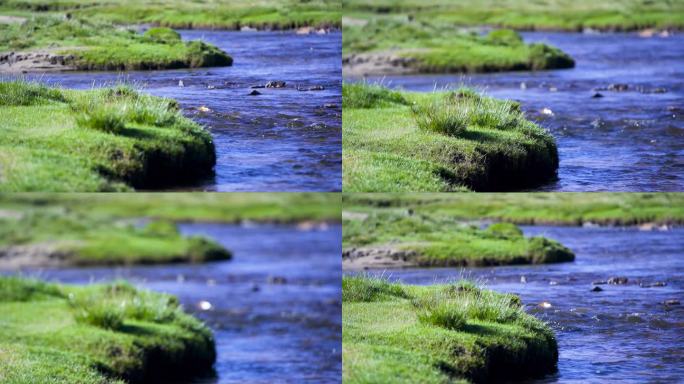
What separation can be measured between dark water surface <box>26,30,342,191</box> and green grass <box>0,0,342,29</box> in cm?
34

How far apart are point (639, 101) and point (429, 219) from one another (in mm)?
12272

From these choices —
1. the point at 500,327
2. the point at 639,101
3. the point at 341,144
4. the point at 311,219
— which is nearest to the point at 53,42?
the point at 341,144

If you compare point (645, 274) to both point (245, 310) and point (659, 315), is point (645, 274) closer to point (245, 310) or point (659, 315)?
point (659, 315)

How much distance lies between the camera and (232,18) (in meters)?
33.2

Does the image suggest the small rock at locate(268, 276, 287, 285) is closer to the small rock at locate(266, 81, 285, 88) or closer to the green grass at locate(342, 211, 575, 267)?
the green grass at locate(342, 211, 575, 267)

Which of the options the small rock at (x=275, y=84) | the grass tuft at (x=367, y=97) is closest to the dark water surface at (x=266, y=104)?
the small rock at (x=275, y=84)

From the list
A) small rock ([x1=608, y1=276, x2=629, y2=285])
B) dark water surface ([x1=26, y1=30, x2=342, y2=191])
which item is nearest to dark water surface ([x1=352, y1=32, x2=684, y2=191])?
small rock ([x1=608, y1=276, x2=629, y2=285])

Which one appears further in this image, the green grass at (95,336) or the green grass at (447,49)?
the green grass at (447,49)

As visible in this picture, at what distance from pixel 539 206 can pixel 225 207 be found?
39.5 metres

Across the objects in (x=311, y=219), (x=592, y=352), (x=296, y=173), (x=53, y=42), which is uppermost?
(x=53, y=42)

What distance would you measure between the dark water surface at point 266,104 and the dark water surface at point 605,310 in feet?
11.9

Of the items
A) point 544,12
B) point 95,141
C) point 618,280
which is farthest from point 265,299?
Result: point 544,12

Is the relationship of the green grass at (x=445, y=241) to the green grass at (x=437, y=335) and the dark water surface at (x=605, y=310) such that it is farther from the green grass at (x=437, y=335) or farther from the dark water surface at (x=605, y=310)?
the green grass at (x=437, y=335)

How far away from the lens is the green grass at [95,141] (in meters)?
23.5
